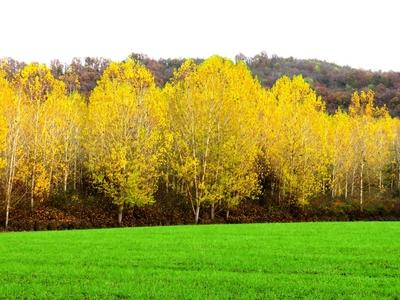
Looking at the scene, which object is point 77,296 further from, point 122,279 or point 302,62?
point 302,62

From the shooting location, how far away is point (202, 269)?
1391cm

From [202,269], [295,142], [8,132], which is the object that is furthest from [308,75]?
[202,269]

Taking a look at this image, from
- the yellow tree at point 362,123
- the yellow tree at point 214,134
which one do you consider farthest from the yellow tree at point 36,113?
the yellow tree at point 362,123

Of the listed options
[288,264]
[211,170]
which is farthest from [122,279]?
[211,170]

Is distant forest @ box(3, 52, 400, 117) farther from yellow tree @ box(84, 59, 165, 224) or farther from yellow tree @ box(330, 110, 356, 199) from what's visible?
yellow tree @ box(84, 59, 165, 224)

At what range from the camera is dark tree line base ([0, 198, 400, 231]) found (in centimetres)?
3688

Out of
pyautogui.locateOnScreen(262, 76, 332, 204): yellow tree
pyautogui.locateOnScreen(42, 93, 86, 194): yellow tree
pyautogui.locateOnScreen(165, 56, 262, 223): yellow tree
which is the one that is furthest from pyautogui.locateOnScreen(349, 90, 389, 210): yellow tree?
pyautogui.locateOnScreen(42, 93, 86, 194): yellow tree

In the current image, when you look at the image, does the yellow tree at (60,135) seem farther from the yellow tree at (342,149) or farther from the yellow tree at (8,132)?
the yellow tree at (342,149)

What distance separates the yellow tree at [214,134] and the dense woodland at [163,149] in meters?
0.10

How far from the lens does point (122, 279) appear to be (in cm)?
1237

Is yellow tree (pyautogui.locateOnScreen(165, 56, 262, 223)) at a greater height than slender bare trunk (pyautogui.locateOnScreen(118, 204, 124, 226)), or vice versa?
yellow tree (pyautogui.locateOnScreen(165, 56, 262, 223))

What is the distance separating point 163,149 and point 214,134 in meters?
5.28

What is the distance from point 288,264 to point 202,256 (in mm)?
3282

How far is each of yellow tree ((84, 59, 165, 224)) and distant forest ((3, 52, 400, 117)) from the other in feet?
143
